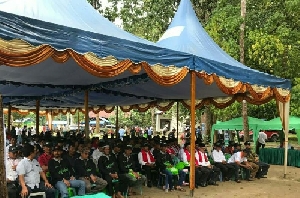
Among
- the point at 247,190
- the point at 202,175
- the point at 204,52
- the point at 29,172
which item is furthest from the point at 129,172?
the point at 204,52

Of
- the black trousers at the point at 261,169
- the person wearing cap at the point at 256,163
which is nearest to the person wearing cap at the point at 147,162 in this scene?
the person wearing cap at the point at 256,163

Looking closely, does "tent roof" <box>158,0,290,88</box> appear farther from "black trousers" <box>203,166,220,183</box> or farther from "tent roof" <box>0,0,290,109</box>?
"black trousers" <box>203,166,220,183</box>

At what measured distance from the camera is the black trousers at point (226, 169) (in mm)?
10531

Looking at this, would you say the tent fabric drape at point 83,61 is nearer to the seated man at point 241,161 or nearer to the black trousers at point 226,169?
the black trousers at point 226,169

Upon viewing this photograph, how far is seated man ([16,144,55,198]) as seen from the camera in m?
6.17

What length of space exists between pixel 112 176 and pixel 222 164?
167 inches

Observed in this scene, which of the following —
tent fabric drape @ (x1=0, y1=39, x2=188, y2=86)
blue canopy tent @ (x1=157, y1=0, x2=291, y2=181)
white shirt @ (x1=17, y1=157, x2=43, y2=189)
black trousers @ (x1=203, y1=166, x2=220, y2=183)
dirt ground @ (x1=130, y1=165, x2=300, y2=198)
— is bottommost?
dirt ground @ (x1=130, y1=165, x2=300, y2=198)

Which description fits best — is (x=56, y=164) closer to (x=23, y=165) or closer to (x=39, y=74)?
(x=23, y=165)

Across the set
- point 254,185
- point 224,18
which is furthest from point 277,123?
point 254,185

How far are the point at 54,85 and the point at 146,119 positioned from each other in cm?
3607

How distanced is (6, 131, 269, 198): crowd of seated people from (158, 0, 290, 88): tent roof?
232cm

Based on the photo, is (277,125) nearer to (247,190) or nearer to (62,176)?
(247,190)

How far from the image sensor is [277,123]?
55.0 ft

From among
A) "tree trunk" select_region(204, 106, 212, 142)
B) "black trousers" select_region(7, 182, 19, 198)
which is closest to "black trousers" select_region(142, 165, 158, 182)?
"black trousers" select_region(7, 182, 19, 198)
